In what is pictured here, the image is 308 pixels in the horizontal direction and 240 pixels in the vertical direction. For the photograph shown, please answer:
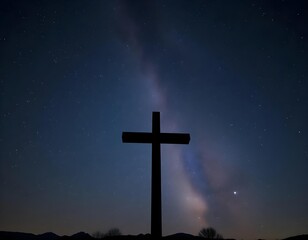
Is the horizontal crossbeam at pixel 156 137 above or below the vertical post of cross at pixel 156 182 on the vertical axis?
above

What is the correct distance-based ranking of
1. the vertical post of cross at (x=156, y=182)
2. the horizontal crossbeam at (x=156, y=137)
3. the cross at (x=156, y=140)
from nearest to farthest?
the vertical post of cross at (x=156, y=182) < the cross at (x=156, y=140) < the horizontal crossbeam at (x=156, y=137)

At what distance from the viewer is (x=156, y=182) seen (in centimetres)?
669

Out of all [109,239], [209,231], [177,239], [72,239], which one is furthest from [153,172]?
[209,231]

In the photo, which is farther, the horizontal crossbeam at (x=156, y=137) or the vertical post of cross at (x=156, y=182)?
the horizontal crossbeam at (x=156, y=137)

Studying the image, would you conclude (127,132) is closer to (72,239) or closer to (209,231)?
(72,239)

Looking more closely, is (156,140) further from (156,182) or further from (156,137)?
(156,182)

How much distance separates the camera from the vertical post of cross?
6.32 m

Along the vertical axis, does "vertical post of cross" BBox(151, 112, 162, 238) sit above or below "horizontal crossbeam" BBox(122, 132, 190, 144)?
below

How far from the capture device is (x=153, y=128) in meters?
7.52

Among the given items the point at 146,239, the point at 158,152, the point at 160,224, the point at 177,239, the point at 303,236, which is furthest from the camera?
the point at 303,236

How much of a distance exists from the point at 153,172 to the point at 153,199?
2.06 feet

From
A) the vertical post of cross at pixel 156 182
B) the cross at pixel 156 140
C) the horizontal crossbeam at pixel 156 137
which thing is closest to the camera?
the vertical post of cross at pixel 156 182

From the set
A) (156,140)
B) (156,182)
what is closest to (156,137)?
(156,140)

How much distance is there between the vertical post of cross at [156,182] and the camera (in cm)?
632
